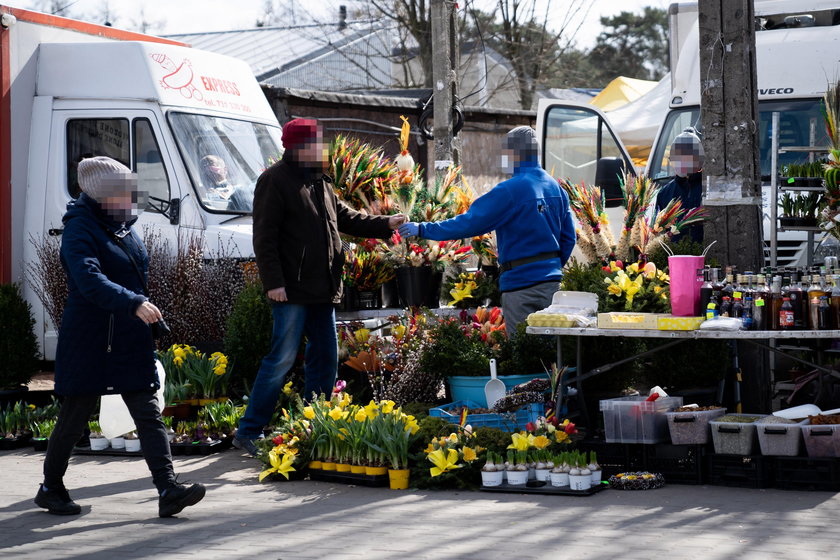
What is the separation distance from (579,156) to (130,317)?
8.61m

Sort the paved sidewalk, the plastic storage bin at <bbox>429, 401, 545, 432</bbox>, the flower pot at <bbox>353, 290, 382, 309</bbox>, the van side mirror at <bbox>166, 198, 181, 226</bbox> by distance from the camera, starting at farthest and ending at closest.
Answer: the van side mirror at <bbox>166, 198, 181, 226</bbox> < the flower pot at <bbox>353, 290, 382, 309</bbox> < the plastic storage bin at <bbox>429, 401, 545, 432</bbox> < the paved sidewalk

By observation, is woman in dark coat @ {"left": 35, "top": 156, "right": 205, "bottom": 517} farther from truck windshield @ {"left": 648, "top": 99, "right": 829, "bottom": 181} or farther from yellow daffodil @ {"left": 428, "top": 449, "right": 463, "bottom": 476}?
truck windshield @ {"left": 648, "top": 99, "right": 829, "bottom": 181}

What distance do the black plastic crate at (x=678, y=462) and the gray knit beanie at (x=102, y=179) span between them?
3.23m

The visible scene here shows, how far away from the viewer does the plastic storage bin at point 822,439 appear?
19.8ft

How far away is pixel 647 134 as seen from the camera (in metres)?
16.9

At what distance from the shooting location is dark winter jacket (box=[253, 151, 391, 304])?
716cm

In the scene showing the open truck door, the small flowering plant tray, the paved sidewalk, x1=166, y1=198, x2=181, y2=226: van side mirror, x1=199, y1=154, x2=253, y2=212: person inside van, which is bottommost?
the paved sidewalk

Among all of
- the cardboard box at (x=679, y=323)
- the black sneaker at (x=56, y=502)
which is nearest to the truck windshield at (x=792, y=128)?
the cardboard box at (x=679, y=323)

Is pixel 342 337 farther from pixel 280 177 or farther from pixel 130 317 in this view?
pixel 130 317

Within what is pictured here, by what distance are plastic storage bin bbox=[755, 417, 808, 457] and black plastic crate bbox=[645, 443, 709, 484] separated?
35 cm

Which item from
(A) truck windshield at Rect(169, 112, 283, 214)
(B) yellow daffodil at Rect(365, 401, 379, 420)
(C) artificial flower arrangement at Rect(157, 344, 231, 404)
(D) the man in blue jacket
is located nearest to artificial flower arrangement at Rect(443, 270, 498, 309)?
(D) the man in blue jacket

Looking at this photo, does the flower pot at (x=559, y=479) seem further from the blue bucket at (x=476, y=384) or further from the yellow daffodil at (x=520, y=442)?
the blue bucket at (x=476, y=384)

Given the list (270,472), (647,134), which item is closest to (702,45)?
(270,472)

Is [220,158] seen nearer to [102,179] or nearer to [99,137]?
[99,137]
